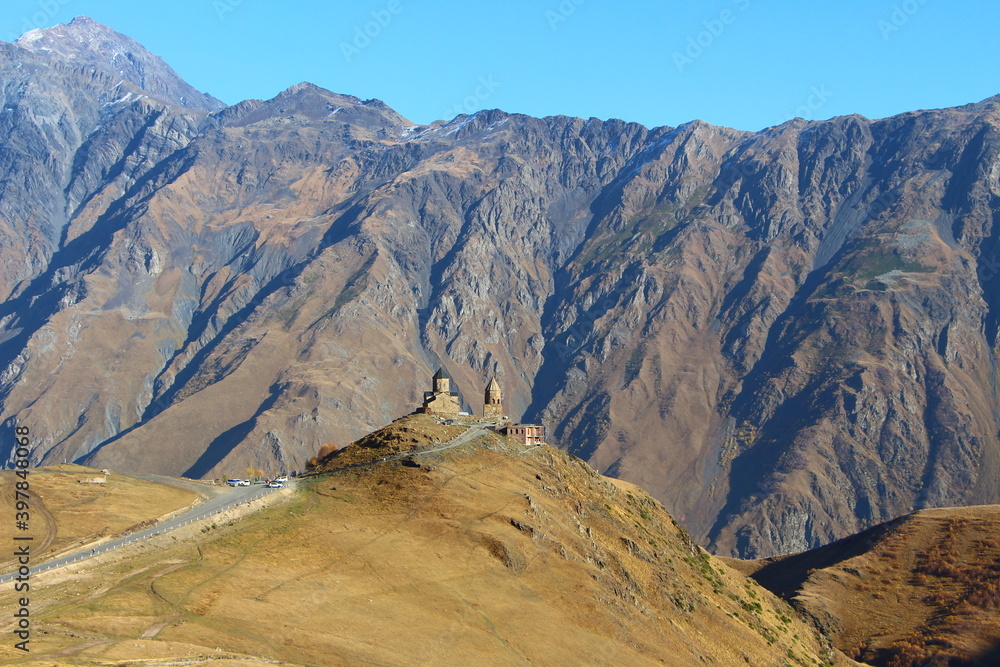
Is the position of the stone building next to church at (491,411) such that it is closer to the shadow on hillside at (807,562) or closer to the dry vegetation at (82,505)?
the dry vegetation at (82,505)

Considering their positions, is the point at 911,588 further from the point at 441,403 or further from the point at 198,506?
the point at 198,506

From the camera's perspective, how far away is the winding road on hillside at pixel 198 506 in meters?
78.6

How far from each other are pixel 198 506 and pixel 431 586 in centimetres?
3066

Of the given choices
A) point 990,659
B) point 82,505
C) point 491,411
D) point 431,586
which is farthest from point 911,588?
point 82,505

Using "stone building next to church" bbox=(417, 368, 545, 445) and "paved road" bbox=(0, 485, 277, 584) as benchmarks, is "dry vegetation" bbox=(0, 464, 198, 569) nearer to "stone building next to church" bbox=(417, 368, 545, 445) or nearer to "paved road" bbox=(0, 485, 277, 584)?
"paved road" bbox=(0, 485, 277, 584)

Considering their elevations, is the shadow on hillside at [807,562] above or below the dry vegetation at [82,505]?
above

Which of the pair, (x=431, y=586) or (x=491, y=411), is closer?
(x=431, y=586)

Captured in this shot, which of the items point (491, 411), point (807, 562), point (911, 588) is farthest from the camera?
point (807, 562)

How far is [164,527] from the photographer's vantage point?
87750mm

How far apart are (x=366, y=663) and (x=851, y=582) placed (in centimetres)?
10833

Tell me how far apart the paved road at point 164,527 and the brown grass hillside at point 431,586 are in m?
3.65

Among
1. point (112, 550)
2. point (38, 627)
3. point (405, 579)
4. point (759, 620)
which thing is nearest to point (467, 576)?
point (405, 579)

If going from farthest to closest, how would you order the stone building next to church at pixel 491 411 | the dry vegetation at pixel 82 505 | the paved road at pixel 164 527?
the stone building next to church at pixel 491 411 < the dry vegetation at pixel 82 505 < the paved road at pixel 164 527

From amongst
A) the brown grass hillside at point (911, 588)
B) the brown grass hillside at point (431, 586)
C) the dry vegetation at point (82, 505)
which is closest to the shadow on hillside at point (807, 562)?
the brown grass hillside at point (911, 588)
